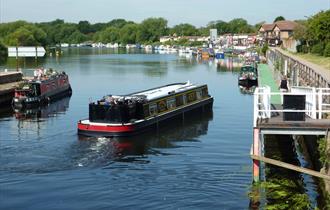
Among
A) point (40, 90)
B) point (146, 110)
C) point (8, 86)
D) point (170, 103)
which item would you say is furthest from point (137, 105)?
point (8, 86)

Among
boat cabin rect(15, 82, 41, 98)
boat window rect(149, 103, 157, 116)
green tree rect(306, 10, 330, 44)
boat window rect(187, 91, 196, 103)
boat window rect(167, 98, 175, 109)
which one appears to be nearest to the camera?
boat window rect(149, 103, 157, 116)

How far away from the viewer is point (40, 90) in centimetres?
5744

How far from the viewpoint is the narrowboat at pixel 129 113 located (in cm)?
3638

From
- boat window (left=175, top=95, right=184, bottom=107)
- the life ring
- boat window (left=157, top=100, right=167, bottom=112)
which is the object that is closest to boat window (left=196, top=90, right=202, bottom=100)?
boat window (left=175, top=95, right=184, bottom=107)

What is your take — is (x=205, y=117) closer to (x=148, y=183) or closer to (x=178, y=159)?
(x=178, y=159)

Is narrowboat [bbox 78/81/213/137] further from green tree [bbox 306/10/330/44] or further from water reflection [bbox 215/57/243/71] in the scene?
water reflection [bbox 215/57/243/71]

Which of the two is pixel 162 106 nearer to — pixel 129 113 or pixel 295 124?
pixel 129 113

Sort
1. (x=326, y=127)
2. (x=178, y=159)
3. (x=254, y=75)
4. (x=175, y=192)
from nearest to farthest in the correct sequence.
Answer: (x=326, y=127) → (x=175, y=192) → (x=178, y=159) → (x=254, y=75)

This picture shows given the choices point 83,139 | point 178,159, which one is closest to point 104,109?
point 83,139

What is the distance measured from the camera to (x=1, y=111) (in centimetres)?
5366

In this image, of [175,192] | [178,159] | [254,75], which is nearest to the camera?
[175,192]

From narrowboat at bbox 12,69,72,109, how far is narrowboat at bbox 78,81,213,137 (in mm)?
15375

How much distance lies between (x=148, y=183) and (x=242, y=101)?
33730 millimetres

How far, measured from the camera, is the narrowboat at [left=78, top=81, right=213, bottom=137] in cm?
3638
